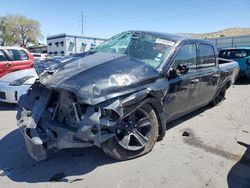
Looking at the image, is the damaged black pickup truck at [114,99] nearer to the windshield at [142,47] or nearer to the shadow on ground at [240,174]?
the windshield at [142,47]

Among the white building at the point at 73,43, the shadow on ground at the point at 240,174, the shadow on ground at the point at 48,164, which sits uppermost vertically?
the shadow on ground at the point at 240,174

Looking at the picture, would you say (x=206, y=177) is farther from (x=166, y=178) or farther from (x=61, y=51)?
(x=61, y=51)

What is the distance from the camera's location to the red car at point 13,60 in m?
7.89

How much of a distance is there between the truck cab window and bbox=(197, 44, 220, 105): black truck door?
245 mm

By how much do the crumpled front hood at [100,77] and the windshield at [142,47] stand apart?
368mm

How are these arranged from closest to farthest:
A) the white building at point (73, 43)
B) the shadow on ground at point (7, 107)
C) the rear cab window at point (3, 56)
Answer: the shadow on ground at point (7, 107) → the rear cab window at point (3, 56) → the white building at point (73, 43)

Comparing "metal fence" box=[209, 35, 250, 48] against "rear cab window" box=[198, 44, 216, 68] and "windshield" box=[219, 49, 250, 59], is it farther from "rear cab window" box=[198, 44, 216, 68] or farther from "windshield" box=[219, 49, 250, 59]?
"rear cab window" box=[198, 44, 216, 68]

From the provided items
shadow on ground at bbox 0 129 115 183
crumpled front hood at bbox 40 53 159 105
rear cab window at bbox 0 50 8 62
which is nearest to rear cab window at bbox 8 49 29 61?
rear cab window at bbox 0 50 8 62

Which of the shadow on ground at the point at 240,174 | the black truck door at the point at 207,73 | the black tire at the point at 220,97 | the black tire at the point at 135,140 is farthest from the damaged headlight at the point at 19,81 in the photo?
the shadow on ground at the point at 240,174

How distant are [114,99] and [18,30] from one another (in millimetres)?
73496

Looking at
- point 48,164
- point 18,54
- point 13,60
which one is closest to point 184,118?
point 48,164

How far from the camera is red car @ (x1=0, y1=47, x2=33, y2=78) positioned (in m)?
7.89

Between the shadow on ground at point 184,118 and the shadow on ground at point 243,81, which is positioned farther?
the shadow on ground at point 243,81

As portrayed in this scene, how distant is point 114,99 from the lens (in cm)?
326
